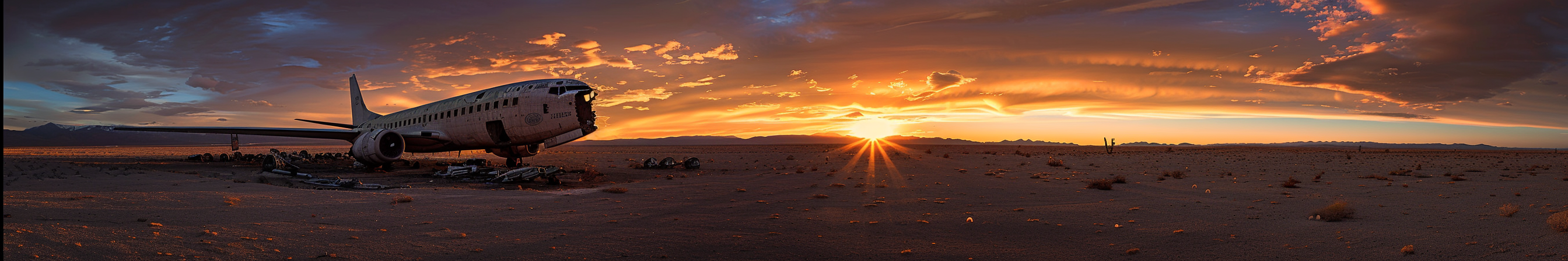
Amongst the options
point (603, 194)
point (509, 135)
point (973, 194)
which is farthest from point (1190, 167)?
point (509, 135)

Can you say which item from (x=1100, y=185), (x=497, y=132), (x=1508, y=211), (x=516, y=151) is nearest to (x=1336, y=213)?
(x=1508, y=211)

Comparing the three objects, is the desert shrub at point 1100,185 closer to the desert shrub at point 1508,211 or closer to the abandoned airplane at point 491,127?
the desert shrub at point 1508,211

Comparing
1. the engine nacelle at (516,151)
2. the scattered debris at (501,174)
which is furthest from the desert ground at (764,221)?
the engine nacelle at (516,151)

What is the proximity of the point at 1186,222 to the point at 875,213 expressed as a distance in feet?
15.5

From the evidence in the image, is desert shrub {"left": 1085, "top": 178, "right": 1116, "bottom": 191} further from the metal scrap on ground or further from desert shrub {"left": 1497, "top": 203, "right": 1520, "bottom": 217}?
the metal scrap on ground

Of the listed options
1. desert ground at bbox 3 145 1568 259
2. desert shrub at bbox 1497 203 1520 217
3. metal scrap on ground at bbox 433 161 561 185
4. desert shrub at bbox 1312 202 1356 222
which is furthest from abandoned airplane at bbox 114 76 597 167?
desert shrub at bbox 1497 203 1520 217

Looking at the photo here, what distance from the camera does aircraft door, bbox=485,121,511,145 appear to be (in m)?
24.2

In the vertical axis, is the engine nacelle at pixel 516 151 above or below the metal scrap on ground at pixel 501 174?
above

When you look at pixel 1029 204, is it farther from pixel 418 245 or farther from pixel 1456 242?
pixel 418 245

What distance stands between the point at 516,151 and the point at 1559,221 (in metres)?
28.0

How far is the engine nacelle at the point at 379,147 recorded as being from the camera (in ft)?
76.1

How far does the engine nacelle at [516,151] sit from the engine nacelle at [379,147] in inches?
124

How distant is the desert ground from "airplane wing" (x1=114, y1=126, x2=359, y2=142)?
29.2ft

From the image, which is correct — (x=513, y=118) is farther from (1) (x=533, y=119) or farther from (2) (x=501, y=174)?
(2) (x=501, y=174)
